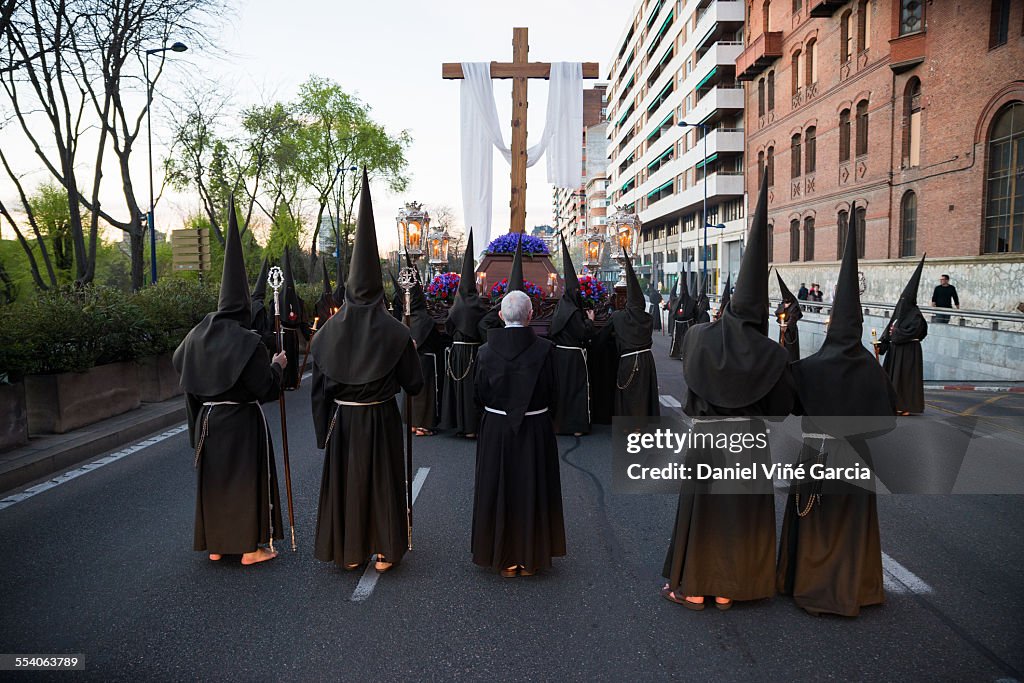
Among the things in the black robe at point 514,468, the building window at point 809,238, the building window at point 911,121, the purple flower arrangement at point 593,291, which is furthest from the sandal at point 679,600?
the building window at point 809,238

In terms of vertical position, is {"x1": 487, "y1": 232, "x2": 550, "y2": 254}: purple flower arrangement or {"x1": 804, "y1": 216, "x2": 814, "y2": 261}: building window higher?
{"x1": 804, "y1": 216, "x2": 814, "y2": 261}: building window

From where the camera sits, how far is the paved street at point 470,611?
3861mm

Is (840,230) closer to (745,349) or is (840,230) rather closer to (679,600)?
(745,349)

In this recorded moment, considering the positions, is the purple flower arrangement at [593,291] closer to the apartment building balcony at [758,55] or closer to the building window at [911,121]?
the building window at [911,121]

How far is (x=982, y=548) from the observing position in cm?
551

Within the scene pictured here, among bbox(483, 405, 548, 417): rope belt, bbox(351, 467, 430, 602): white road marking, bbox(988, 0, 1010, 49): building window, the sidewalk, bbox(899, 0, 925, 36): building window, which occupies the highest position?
bbox(899, 0, 925, 36): building window

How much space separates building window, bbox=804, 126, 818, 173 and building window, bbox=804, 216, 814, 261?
2.35m

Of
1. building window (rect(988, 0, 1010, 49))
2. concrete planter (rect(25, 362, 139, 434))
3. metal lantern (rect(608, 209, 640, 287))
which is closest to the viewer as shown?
concrete planter (rect(25, 362, 139, 434))

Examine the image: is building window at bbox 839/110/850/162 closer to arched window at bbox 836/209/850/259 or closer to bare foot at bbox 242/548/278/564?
arched window at bbox 836/209/850/259

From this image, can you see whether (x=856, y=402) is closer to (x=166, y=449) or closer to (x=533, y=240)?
(x=166, y=449)

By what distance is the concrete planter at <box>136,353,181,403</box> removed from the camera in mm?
11258

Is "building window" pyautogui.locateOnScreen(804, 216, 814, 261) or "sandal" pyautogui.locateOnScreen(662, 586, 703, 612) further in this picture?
"building window" pyautogui.locateOnScreen(804, 216, 814, 261)

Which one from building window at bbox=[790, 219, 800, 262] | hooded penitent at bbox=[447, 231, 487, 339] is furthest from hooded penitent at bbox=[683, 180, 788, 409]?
building window at bbox=[790, 219, 800, 262]

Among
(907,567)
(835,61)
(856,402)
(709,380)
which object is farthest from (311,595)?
(835,61)
